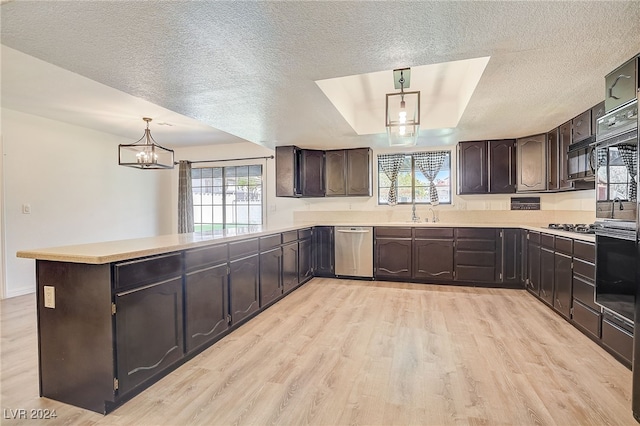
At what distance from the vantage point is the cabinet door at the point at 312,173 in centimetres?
528

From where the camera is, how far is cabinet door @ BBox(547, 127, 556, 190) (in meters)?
3.89

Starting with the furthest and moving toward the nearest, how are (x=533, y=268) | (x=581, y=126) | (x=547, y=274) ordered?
1. (x=533, y=268)
2. (x=547, y=274)
3. (x=581, y=126)

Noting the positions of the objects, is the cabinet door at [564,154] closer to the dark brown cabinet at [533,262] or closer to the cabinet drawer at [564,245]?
the dark brown cabinet at [533,262]

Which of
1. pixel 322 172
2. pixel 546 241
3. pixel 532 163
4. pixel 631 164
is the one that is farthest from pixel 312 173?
pixel 631 164

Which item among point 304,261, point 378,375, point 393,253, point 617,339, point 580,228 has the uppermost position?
point 580,228

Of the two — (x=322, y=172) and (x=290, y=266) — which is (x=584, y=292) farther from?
(x=322, y=172)

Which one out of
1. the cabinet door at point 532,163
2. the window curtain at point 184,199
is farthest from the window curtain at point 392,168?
the window curtain at point 184,199

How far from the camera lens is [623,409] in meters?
1.73

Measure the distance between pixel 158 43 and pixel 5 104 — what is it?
3.52 meters

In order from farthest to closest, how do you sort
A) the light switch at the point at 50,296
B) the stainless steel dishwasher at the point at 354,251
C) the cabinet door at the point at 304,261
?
1. the stainless steel dishwasher at the point at 354,251
2. the cabinet door at the point at 304,261
3. the light switch at the point at 50,296

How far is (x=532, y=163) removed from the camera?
4309 millimetres

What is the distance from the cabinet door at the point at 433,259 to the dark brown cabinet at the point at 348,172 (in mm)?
1213

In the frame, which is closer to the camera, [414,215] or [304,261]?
[304,261]

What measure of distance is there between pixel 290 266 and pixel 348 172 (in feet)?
6.45
